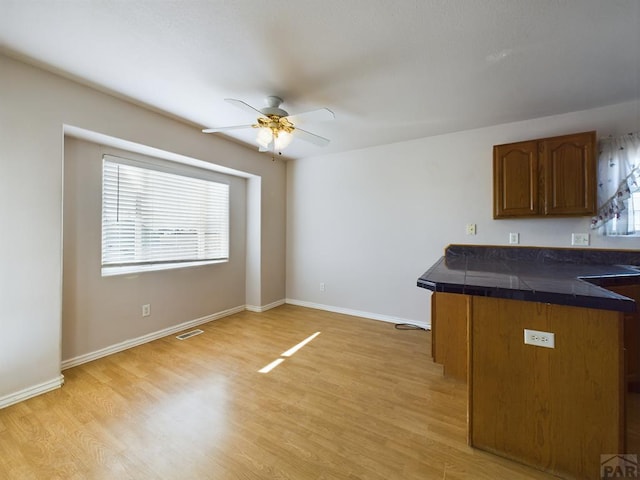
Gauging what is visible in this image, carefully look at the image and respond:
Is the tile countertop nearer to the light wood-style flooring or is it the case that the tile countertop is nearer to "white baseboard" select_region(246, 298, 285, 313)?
the light wood-style flooring

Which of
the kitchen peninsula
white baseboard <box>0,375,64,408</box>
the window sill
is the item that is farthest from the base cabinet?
the window sill

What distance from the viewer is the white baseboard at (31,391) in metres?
1.77

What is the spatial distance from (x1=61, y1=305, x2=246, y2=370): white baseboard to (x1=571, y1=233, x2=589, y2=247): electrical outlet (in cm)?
424

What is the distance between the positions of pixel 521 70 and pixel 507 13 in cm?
69

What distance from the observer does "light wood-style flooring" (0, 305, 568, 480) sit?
1306 mm

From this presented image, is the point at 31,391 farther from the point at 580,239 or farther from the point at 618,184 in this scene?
the point at 618,184

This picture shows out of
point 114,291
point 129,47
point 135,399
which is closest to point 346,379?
point 135,399

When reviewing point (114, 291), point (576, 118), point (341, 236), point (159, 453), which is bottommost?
point (159, 453)

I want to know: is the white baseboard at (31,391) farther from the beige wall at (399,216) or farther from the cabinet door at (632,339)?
the cabinet door at (632,339)

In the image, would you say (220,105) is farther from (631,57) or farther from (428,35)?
(631,57)

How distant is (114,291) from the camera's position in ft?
8.52

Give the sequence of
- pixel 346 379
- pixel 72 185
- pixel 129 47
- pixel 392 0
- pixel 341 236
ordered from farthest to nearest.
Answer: pixel 341 236 → pixel 72 185 → pixel 346 379 → pixel 129 47 → pixel 392 0

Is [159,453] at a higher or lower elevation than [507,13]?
lower

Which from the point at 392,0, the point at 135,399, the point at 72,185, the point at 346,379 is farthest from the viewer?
the point at 72,185
